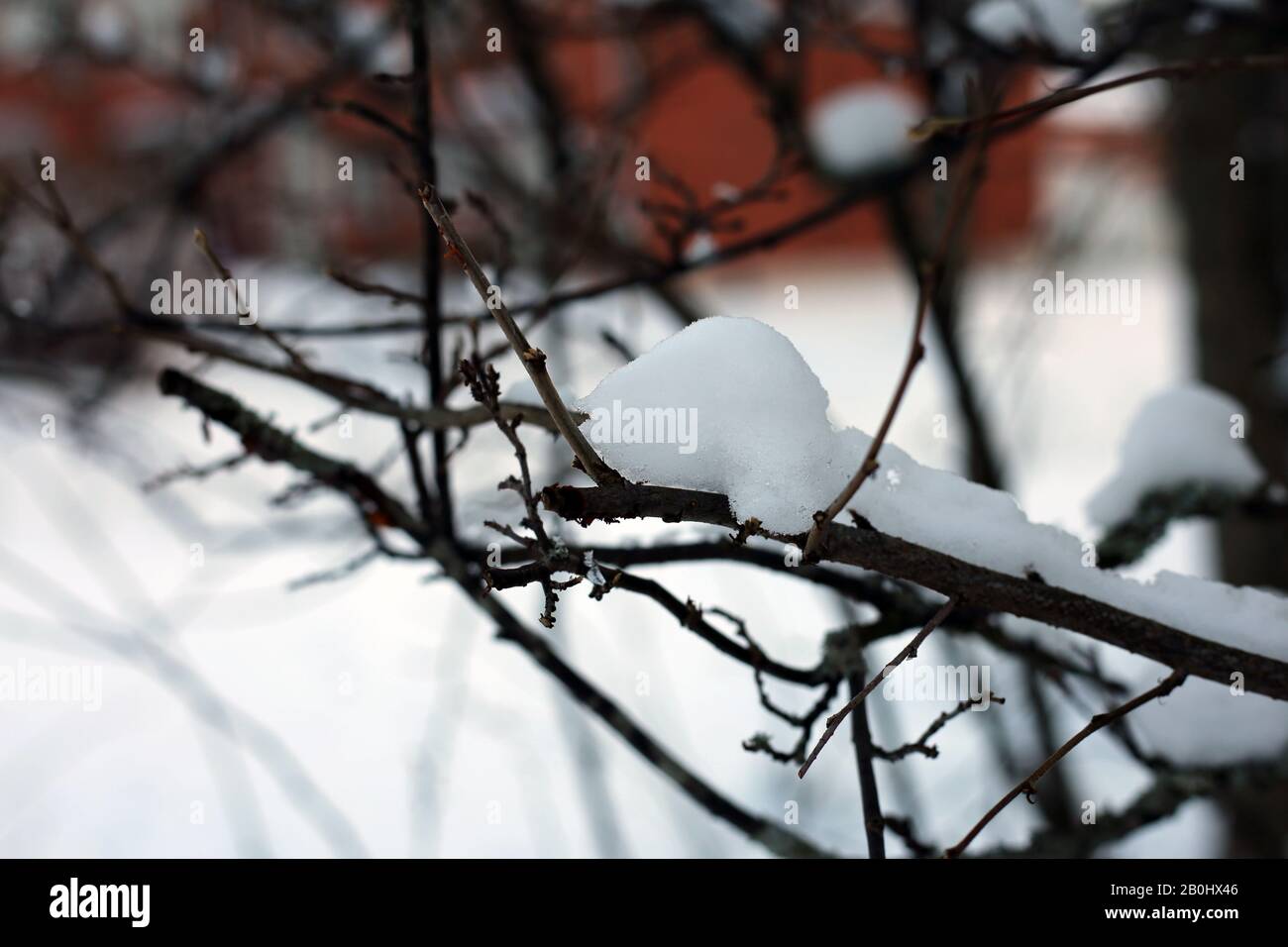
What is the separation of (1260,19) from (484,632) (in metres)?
4.08

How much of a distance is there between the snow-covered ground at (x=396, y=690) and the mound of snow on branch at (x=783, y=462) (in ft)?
5.72

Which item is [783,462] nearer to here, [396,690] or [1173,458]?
[1173,458]

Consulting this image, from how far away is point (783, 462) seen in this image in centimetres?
87

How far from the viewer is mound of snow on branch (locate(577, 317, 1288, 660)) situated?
2.85 feet

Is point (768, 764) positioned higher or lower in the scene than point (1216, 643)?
lower

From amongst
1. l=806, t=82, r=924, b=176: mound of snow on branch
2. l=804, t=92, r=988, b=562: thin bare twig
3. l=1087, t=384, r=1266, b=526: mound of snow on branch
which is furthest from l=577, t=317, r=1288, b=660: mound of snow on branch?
l=806, t=82, r=924, b=176: mound of snow on branch

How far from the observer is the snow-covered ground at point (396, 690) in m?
3.47

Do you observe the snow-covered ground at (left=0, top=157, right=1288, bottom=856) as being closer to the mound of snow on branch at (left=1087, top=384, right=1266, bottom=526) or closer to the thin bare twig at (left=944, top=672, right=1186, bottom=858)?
the mound of snow on branch at (left=1087, top=384, right=1266, bottom=526)

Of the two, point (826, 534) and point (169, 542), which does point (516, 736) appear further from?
point (826, 534)

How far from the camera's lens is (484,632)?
5074 mm

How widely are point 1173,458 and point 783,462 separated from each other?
A: 90cm

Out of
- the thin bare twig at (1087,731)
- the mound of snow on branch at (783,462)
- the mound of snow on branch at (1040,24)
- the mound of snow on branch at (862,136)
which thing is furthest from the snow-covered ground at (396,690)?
the thin bare twig at (1087,731)
